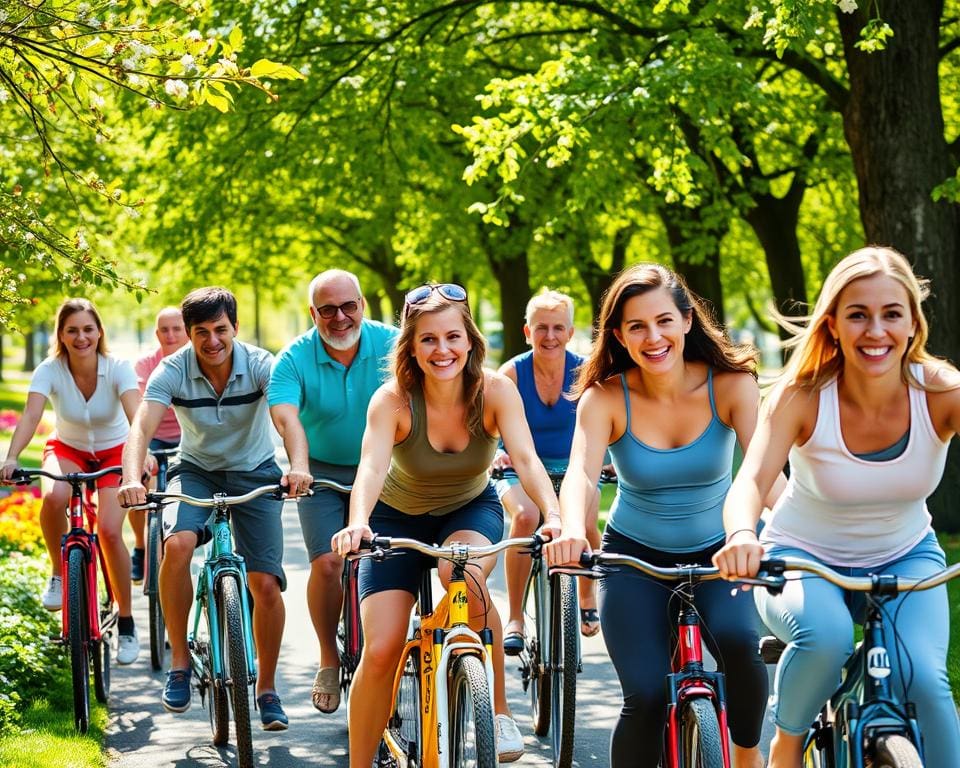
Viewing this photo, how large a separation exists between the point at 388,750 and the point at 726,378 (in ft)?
6.43

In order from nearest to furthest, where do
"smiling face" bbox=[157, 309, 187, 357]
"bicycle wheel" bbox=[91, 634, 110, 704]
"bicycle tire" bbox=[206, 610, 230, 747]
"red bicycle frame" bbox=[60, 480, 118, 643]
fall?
"bicycle tire" bbox=[206, 610, 230, 747] → "red bicycle frame" bbox=[60, 480, 118, 643] → "bicycle wheel" bbox=[91, 634, 110, 704] → "smiling face" bbox=[157, 309, 187, 357]

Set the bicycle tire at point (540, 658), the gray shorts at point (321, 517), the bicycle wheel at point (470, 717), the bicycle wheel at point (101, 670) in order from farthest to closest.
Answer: the bicycle wheel at point (101, 670), the gray shorts at point (321, 517), the bicycle tire at point (540, 658), the bicycle wheel at point (470, 717)

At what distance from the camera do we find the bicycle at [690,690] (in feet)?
11.9

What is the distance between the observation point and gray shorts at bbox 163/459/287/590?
6402 millimetres

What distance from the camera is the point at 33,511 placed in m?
12.7

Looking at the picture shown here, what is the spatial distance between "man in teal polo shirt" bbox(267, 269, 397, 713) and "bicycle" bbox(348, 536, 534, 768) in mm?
1578

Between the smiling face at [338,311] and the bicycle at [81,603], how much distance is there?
1520mm

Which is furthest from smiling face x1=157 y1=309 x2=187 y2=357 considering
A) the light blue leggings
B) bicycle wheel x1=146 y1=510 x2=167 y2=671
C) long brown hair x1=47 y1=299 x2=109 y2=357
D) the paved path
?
the light blue leggings

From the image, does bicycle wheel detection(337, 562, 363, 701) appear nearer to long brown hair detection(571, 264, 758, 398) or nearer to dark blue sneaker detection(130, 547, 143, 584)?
long brown hair detection(571, 264, 758, 398)

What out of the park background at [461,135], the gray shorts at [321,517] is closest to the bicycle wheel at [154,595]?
the park background at [461,135]

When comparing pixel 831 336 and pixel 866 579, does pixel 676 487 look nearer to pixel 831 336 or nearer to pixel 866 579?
pixel 831 336

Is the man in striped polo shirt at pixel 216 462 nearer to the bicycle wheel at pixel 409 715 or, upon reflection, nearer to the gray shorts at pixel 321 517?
the gray shorts at pixel 321 517

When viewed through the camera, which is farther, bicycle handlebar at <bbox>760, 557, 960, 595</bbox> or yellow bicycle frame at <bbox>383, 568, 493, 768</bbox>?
yellow bicycle frame at <bbox>383, 568, 493, 768</bbox>

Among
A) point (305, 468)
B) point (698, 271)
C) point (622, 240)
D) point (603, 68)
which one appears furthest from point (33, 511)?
point (622, 240)
